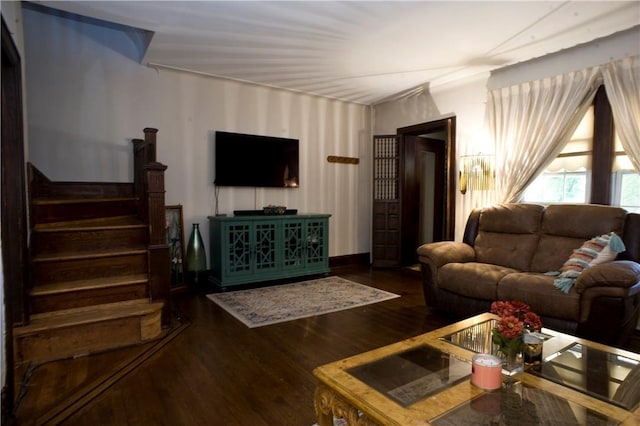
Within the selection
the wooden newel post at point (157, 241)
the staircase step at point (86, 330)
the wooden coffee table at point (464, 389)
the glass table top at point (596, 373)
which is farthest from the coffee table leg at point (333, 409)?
the wooden newel post at point (157, 241)

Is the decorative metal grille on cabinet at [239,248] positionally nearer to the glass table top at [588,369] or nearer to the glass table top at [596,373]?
the glass table top at [588,369]

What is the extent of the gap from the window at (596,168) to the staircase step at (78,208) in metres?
4.24

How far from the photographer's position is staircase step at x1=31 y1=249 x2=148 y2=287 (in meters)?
2.66

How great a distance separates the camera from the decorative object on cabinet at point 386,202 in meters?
5.27

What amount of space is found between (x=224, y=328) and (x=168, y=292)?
0.54 meters

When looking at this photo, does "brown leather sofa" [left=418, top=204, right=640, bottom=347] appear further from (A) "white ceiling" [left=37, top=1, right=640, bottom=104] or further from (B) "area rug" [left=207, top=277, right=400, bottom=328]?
(A) "white ceiling" [left=37, top=1, right=640, bottom=104]

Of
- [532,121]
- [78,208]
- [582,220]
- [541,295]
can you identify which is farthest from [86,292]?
[532,121]

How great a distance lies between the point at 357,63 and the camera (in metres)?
3.80

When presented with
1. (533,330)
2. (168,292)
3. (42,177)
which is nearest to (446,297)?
(533,330)

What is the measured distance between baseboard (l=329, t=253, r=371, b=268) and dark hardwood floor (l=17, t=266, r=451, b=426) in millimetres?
2123

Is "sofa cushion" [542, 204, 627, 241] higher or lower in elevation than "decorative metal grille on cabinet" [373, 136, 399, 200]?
lower

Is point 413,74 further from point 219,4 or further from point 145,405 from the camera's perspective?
point 145,405

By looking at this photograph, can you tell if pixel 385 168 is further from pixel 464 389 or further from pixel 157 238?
pixel 464 389

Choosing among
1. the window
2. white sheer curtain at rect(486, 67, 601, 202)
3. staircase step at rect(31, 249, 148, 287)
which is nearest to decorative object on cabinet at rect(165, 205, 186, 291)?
staircase step at rect(31, 249, 148, 287)
